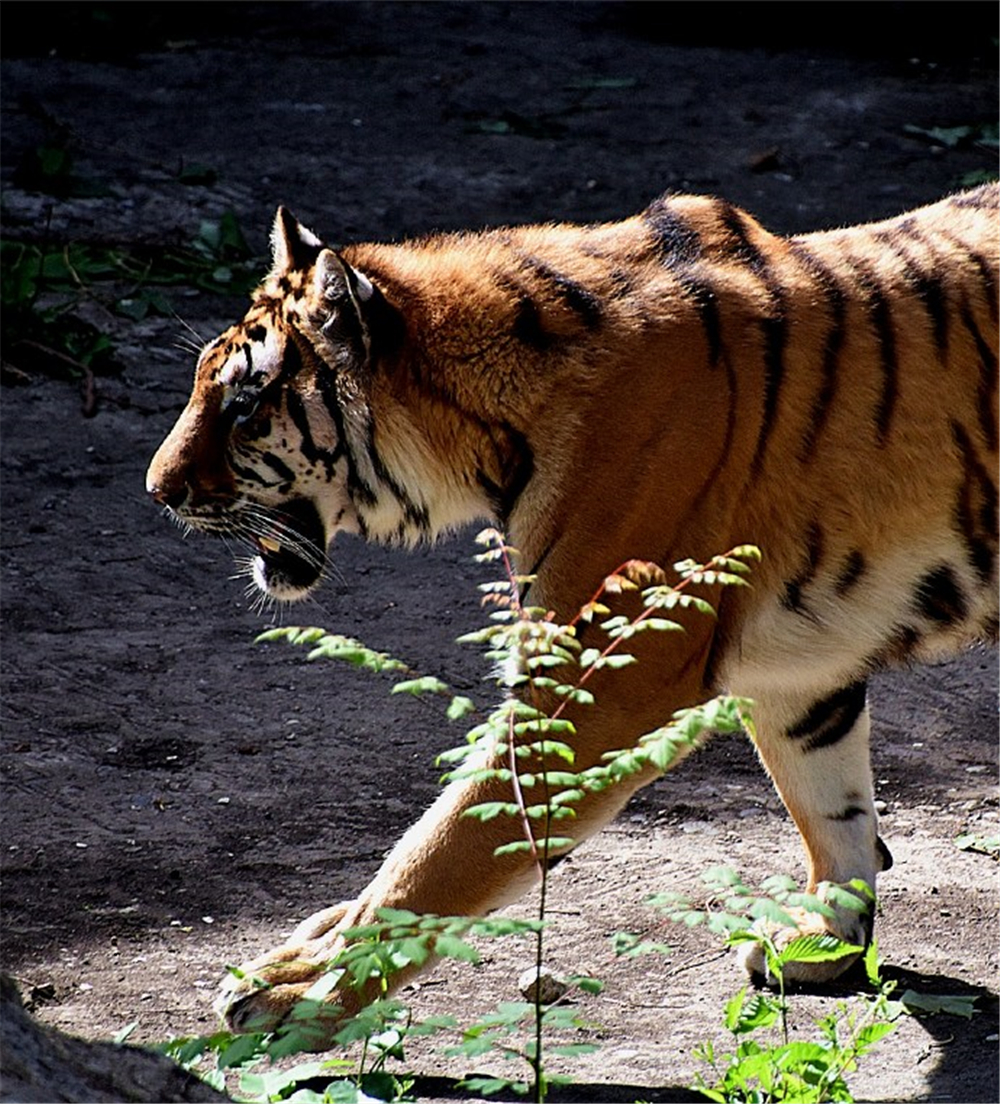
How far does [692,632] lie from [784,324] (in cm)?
54

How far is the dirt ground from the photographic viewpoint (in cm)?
314

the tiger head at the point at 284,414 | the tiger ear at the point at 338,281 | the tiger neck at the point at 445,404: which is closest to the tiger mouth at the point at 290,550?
the tiger head at the point at 284,414

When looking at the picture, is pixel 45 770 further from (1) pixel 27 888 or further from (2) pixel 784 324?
(2) pixel 784 324

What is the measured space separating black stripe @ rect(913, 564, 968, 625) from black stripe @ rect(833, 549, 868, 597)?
114 millimetres

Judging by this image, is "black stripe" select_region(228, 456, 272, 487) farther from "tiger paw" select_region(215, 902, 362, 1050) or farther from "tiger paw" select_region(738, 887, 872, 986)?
"tiger paw" select_region(738, 887, 872, 986)

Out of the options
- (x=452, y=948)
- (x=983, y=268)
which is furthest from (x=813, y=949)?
(x=983, y=268)

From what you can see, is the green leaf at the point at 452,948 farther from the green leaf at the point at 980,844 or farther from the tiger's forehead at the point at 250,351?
the green leaf at the point at 980,844

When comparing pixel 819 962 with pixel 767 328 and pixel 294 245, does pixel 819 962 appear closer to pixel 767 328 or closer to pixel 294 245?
pixel 767 328

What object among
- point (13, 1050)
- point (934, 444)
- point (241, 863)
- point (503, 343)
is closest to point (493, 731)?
point (13, 1050)

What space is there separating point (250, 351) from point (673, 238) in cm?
72

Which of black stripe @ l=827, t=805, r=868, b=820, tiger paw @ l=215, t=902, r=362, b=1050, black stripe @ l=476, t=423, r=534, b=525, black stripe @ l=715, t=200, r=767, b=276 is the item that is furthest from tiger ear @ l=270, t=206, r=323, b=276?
black stripe @ l=827, t=805, r=868, b=820

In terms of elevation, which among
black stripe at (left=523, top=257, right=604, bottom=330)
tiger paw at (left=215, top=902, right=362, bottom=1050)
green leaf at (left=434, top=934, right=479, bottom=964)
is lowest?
tiger paw at (left=215, top=902, right=362, bottom=1050)

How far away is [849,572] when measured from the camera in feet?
9.77

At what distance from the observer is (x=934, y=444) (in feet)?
9.80
